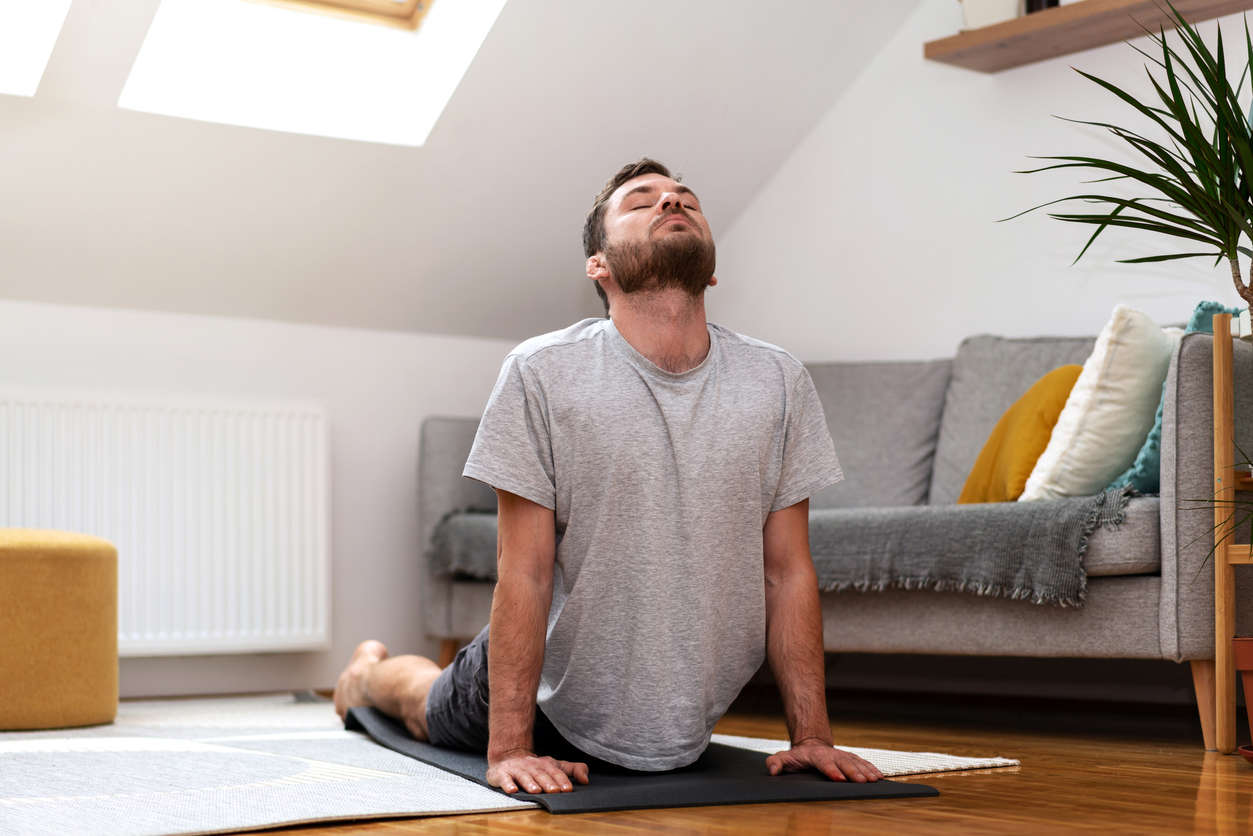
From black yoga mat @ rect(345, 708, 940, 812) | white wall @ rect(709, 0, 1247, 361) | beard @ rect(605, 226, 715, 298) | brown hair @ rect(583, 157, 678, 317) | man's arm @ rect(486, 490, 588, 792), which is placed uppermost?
white wall @ rect(709, 0, 1247, 361)

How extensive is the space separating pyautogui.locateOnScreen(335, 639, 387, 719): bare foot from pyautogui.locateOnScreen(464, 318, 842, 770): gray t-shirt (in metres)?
0.91

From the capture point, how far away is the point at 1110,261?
361cm

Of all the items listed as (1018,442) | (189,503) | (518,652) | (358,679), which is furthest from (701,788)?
(189,503)

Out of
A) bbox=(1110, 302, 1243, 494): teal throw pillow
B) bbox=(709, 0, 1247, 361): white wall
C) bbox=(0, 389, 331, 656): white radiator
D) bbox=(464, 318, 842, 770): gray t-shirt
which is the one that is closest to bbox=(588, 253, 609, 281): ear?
bbox=(464, 318, 842, 770): gray t-shirt

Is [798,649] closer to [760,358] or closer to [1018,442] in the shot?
[760,358]

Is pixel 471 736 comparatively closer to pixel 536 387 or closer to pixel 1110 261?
pixel 536 387

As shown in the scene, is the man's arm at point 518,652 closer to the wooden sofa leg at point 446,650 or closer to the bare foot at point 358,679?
the bare foot at point 358,679

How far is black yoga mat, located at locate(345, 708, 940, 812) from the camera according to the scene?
5.76ft

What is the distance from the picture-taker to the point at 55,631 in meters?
3.04

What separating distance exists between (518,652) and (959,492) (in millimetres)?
1915

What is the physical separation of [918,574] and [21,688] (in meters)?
1.83

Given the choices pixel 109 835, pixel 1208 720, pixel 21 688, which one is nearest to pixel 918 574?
pixel 1208 720

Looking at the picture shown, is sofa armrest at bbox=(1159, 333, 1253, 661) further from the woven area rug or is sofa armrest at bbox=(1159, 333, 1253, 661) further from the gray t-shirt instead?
the gray t-shirt

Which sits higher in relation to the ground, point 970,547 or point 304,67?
point 304,67
